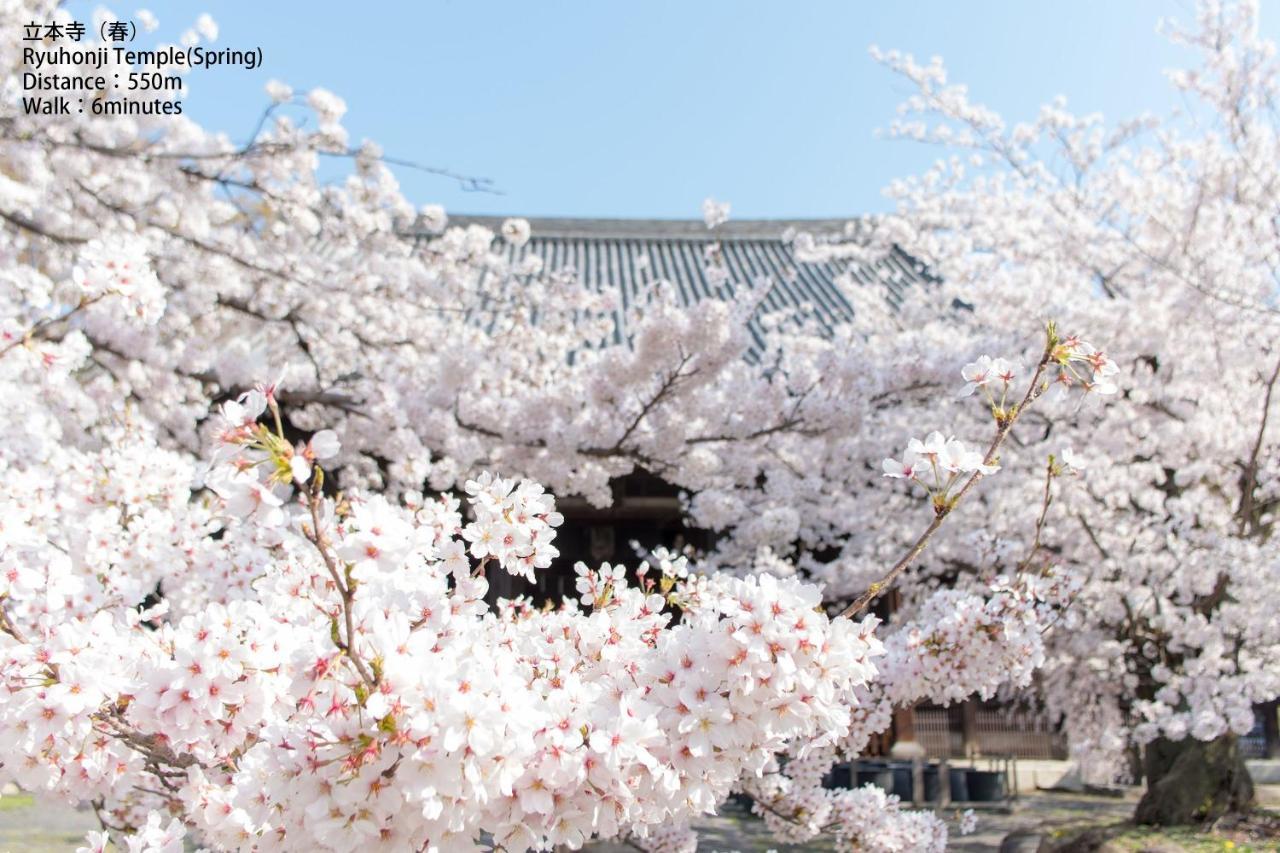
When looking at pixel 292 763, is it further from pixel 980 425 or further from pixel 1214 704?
pixel 980 425

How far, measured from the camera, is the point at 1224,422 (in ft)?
29.7

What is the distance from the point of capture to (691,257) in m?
22.5

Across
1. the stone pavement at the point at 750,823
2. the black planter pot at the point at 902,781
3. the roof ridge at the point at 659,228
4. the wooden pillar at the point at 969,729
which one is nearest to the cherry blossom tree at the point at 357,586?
the stone pavement at the point at 750,823

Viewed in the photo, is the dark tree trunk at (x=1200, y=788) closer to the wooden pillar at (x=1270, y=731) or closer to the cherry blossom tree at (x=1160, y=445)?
the cherry blossom tree at (x=1160, y=445)

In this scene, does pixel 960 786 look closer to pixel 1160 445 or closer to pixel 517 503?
pixel 1160 445

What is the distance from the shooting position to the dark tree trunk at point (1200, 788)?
27.6ft

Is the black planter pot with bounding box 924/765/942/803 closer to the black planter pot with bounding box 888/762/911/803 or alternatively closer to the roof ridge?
the black planter pot with bounding box 888/762/911/803

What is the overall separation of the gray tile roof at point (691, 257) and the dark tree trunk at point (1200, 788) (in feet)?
36.9

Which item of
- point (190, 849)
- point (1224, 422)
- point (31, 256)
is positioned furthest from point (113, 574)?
point (1224, 422)

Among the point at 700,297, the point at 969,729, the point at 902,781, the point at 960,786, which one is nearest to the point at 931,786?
the point at 960,786

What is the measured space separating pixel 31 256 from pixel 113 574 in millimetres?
7528

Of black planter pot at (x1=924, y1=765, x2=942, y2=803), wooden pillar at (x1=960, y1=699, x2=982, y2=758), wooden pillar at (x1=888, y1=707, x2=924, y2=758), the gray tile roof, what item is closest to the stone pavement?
black planter pot at (x1=924, y1=765, x2=942, y2=803)

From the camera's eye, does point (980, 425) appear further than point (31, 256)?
Yes

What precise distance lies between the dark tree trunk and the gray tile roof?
1125cm
